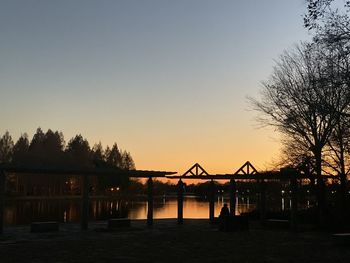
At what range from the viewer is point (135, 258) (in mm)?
15109

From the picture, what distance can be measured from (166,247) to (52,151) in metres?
81.6

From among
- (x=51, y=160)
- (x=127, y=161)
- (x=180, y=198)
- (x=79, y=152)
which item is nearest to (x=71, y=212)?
(x=180, y=198)

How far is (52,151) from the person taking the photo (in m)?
95.6

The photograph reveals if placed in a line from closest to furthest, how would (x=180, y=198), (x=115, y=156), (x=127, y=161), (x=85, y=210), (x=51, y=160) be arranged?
(x=85, y=210) → (x=180, y=198) → (x=51, y=160) → (x=115, y=156) → (x=127, y=161)

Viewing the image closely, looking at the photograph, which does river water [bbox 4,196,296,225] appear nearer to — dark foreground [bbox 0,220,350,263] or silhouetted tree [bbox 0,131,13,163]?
dark foreground [bbox 0,220,350,263]

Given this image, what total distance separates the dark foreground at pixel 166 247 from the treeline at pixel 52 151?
59760mm

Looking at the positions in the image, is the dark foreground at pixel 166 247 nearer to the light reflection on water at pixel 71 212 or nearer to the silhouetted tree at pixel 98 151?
the light reflection on water at pixel 71 212

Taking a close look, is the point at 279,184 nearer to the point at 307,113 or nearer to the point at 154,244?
the point at 307,113

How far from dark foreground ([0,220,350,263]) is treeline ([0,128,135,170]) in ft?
196

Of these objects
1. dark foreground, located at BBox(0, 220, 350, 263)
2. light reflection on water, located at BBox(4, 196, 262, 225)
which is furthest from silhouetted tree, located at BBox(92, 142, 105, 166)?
dark foreground, located at BBox(0, 220, 350, 263)

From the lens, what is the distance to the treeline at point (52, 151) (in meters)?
88.9

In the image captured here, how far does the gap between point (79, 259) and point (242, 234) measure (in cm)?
1125

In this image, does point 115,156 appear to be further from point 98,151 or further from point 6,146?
point 6,146

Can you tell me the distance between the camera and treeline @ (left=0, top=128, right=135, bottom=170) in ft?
292
